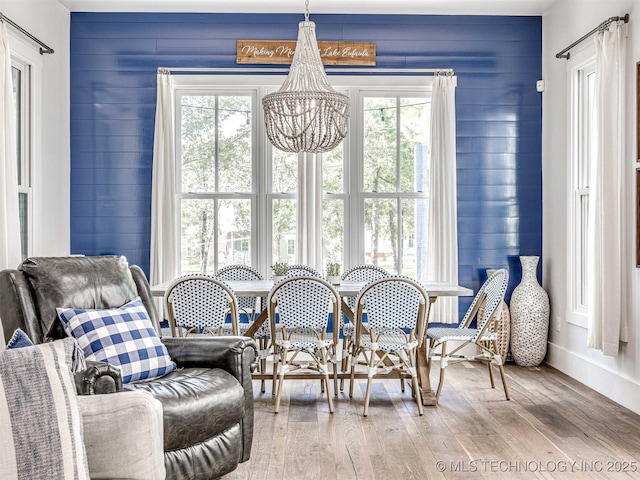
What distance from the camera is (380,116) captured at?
5.49m

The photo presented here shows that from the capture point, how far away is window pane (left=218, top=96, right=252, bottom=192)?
5.46 m

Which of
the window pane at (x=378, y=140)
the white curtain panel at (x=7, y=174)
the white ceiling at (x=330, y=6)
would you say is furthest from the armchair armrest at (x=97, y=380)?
the white ceiling at (x=330, y=6)

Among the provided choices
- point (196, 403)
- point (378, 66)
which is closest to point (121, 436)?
point (196, 403)

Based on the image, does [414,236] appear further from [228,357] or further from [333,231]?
[228,357]

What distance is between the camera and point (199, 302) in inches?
149

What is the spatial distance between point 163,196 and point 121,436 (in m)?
3.81

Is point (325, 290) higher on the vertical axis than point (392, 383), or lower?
higher

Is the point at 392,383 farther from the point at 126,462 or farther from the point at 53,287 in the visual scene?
the point at 126,462

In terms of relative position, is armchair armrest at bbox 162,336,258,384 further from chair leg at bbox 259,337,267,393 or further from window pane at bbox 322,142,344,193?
window pane at bbox 322,142,344,193

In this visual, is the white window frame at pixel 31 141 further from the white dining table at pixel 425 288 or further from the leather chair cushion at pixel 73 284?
the leather chair cushion at pixel 73 284

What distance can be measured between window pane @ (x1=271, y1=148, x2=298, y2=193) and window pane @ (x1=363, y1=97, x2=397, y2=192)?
664mm

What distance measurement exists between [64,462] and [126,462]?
11.4 inches

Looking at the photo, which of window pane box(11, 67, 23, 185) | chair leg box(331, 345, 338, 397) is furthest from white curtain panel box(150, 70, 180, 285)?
chair leg box(331, 345, 338, 397)

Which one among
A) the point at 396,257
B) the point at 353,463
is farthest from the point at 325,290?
the point at 396,257
